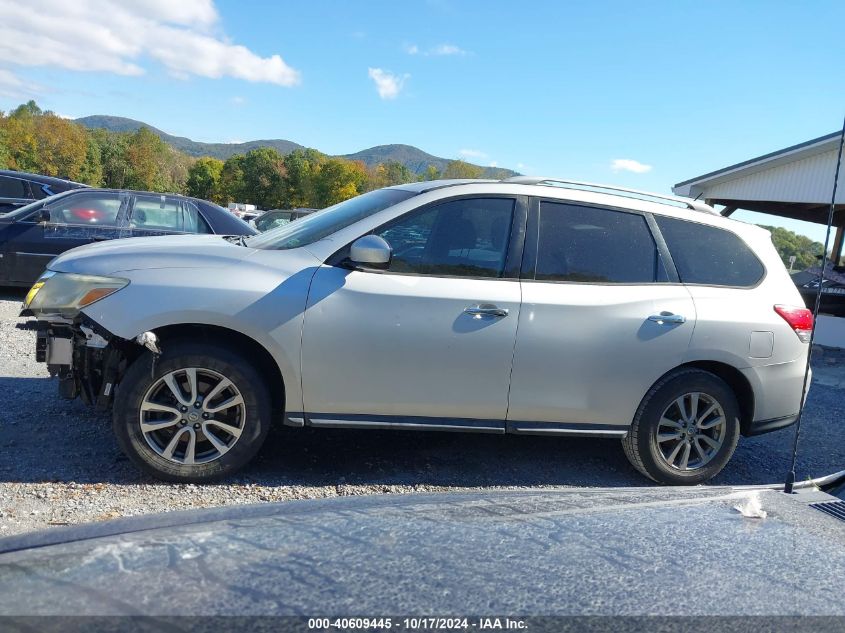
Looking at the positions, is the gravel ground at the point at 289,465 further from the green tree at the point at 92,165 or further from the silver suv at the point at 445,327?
the green tree at the point at 92,165

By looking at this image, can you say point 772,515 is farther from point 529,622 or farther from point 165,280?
point 165,280

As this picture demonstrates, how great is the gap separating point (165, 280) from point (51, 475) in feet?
4.27

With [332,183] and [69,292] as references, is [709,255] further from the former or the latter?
[332,183]

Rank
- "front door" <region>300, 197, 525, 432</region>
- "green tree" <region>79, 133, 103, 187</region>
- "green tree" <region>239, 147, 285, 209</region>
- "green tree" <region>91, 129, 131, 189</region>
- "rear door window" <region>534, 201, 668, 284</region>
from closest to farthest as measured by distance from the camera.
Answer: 1. "front door" <region>300, 197, 525, 432</region>
2. "rear door window" <region>534, 201, 668, 284</region>
3. "green tree" <region>79, 133, 103, 187</region>
4. "green tree" <region>91, 129, 131, 189</region>
5. "green tree" <region>239, 147, 285, 209</region>

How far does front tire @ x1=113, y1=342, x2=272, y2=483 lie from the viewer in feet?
11.9

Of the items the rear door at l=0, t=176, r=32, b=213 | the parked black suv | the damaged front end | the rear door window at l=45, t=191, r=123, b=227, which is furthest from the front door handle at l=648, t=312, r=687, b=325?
the rear door at l=0, t=176, r=32, b=213

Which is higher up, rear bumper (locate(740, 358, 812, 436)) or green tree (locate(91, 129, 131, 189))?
green tree (locate(91, 129, 131, 189))

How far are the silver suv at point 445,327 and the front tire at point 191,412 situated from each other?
0.04ft

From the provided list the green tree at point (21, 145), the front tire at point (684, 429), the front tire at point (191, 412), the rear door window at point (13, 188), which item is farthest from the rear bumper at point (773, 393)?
the green tree at point (21, 145)

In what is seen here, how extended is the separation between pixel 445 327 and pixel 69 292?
2.14 metres

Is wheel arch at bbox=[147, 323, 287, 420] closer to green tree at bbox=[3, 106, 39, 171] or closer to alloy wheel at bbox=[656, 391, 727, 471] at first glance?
alloy wheel at bbox=[656, 391, 727, 471]

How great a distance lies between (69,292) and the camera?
3725mm

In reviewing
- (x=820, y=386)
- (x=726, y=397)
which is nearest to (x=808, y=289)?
(x=820, y=386)

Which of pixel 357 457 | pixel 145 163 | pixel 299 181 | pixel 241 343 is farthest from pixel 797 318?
pixel 145 163
